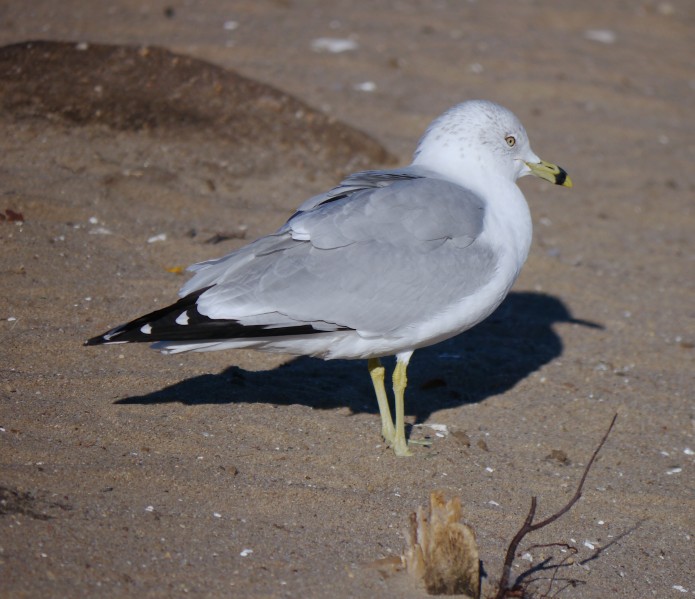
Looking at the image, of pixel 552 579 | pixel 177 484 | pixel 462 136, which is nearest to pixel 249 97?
pixel 462 136

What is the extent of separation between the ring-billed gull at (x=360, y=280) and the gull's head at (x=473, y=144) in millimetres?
210

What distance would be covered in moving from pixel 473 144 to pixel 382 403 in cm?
123

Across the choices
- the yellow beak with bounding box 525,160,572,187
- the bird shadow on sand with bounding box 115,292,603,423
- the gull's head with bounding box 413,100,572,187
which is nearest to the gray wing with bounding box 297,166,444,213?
the gull's head with bounding box 413,100,572,187

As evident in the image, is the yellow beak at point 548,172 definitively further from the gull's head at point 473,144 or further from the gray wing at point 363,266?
the gray wing at point 363,266

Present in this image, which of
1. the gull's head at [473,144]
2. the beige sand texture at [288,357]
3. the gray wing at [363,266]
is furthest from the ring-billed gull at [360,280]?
the beige sand texture at [288,357]

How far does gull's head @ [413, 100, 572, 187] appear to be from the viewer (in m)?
4.52

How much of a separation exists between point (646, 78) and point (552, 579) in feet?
23.7

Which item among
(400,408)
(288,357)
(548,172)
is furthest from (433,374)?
(548,172)

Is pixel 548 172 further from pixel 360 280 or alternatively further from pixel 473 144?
pixel 360 280

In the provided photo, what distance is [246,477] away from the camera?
12.6 ft

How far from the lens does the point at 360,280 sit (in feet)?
13.3

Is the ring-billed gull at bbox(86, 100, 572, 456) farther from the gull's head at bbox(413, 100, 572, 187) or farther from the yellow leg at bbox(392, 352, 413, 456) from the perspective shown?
the gull's head at bbox(413, 100, 572, 187)

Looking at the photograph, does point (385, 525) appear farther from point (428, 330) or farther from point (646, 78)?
point (646, 78)

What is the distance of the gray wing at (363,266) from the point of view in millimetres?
3990
